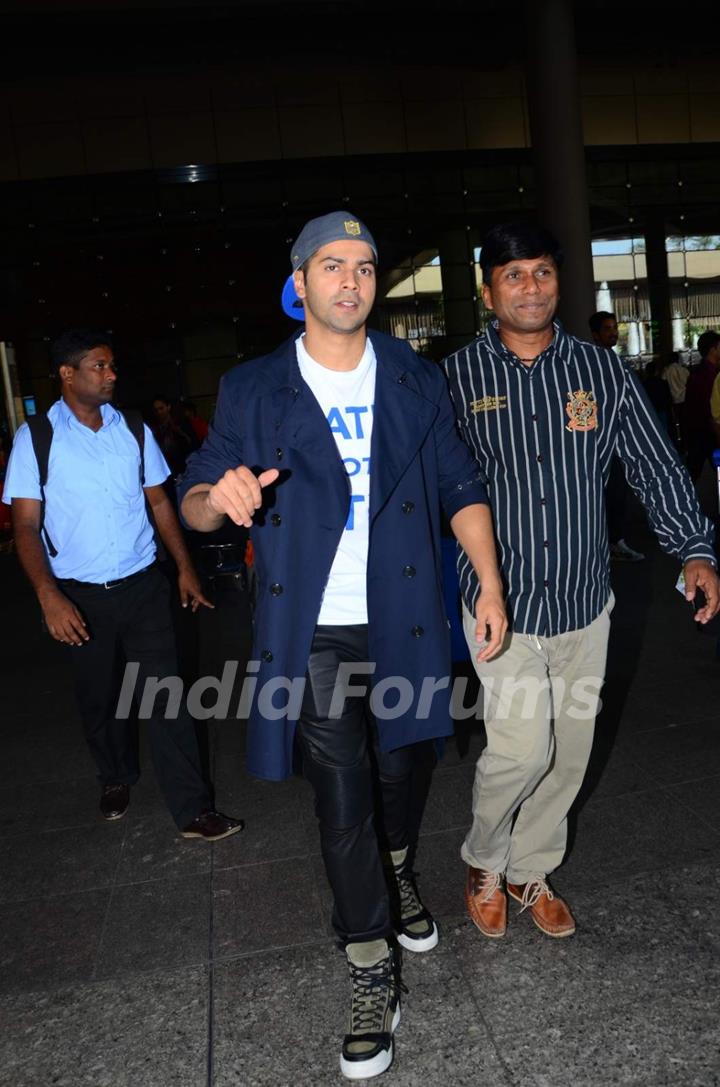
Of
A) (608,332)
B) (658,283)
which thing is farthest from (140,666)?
(658,283)

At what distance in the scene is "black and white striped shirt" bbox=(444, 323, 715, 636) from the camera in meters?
3.15

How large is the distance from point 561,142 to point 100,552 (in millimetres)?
15575

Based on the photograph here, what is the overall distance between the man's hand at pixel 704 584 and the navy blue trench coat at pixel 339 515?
74 cm

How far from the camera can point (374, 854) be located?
2.88 meters

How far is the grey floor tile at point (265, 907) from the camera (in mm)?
3381

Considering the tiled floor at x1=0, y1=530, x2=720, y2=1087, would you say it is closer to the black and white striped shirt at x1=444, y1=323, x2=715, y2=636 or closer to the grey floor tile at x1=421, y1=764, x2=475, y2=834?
A: the grey floor tile at x1=421, y1=764, x2=475, y2=834

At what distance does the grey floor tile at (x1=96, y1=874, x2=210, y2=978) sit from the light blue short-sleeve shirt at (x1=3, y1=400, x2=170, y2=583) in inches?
52.6

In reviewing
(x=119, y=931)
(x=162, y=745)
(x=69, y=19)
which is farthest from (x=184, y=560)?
(x=69, y=19)

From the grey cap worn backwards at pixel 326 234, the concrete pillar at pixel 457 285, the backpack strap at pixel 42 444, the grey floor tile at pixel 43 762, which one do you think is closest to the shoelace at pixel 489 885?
the grey cap worn backwards at pixel 326 234

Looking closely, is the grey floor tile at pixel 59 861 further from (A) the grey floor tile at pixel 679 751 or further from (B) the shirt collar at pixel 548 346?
(B) the shirt collar at pixel 548 346

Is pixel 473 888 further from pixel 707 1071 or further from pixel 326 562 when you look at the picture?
pixel 326 562

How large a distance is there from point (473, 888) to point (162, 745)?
155cm

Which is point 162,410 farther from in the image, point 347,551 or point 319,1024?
point 319,1024

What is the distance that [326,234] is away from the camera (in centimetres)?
281
